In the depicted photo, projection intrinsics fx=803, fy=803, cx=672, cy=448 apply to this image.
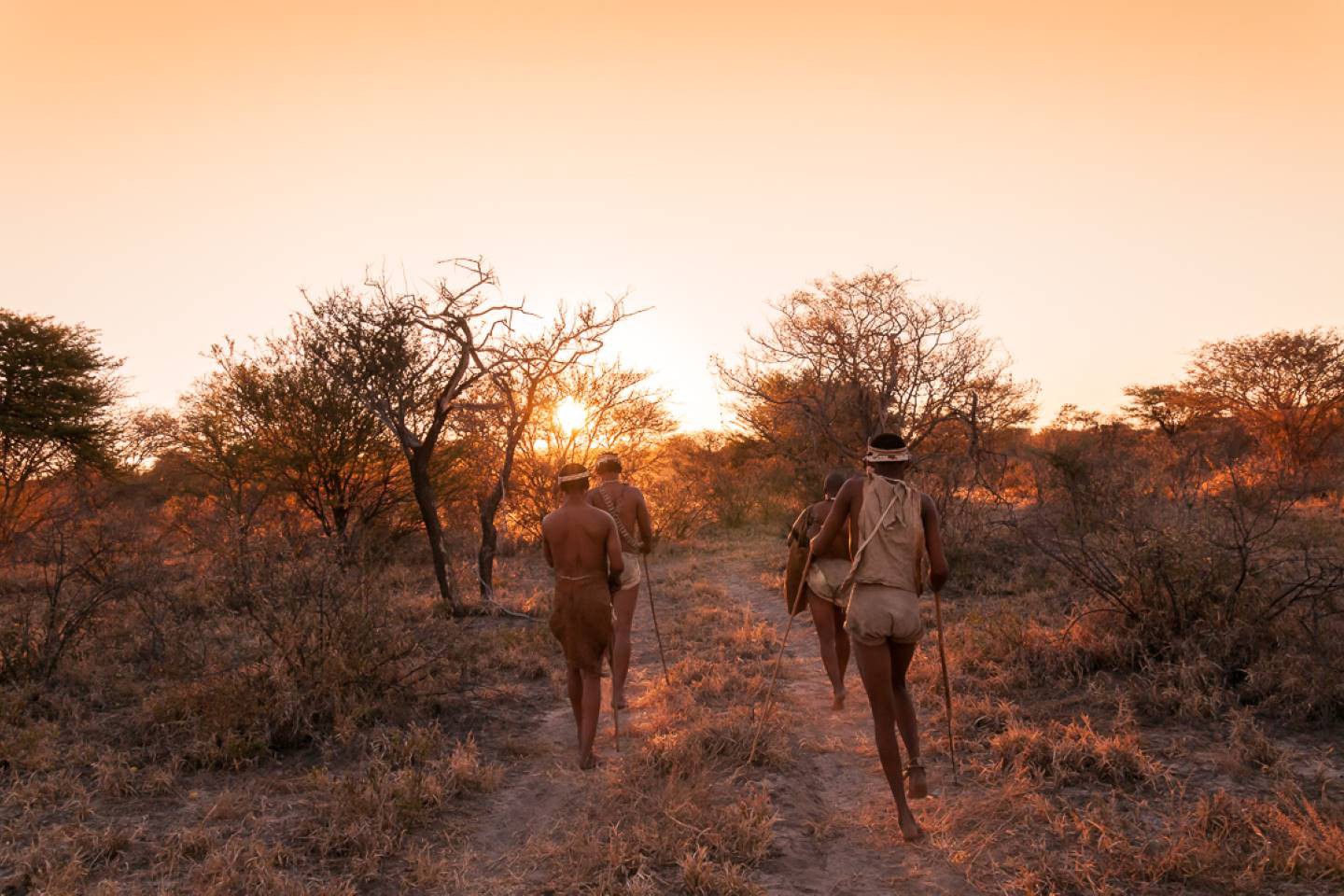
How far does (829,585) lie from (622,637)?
1.67 m

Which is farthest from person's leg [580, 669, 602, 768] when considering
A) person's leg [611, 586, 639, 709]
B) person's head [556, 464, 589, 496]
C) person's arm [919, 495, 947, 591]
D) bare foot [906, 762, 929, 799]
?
person's arm [919, 495, 947, 591]

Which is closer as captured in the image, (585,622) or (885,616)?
(885,616)

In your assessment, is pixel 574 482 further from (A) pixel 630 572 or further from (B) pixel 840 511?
(B) pixel 840 511

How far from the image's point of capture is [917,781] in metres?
4.23

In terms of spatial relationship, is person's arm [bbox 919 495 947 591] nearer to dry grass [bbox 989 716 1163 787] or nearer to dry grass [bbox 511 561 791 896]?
dry grass [bbox 989 716 1163 787]

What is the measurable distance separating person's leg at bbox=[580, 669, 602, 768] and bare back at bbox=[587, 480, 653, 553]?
4.67ft

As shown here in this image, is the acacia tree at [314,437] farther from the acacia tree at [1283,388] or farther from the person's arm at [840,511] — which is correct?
the acacia tree at [1283,388]

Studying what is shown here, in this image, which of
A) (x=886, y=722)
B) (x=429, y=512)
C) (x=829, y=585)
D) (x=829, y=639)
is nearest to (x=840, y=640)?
(x=829, y=639)

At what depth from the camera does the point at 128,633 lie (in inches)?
332

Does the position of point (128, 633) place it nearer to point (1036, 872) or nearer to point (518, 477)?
point (1036, 872)

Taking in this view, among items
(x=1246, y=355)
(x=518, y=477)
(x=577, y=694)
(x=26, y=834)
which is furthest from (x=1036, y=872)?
(x=1246, y=355)

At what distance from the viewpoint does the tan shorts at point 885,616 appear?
399 cm

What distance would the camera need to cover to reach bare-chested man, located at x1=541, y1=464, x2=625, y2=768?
5172 millimetres

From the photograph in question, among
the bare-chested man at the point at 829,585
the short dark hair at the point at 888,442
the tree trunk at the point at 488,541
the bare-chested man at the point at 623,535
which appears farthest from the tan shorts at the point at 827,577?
the tree trunk at the point at 488,541
